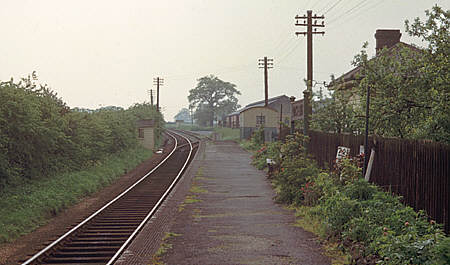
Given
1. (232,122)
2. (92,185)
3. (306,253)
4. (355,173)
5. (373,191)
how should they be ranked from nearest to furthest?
(306,253) < (373,191) < (355,173) < (92,185) < (232,122)

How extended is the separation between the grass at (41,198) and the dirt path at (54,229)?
10.7 inches

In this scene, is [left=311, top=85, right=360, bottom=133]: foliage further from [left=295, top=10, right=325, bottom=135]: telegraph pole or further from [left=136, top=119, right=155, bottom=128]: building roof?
[left=136, top=119, right=155, bottom=128]: building roof

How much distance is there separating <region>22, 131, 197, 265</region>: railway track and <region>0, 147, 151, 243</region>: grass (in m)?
1.48

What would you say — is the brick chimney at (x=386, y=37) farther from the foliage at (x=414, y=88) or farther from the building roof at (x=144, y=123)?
the building roof at (x=144, y=123)

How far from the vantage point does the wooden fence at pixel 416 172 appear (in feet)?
25.9

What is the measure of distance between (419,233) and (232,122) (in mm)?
83297

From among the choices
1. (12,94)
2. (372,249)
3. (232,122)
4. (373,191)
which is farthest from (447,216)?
(232,122)

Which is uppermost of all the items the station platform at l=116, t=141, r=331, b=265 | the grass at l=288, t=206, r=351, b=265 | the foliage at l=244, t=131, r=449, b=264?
the foliage at l=244, t=131, r=449, b=264

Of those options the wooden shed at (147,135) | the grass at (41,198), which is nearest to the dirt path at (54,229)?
the grass at (41,198)

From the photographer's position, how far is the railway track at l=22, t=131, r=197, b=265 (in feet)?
30.1

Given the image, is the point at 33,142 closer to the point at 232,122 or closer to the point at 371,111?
the point at 371,111

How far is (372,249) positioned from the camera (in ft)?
25.8

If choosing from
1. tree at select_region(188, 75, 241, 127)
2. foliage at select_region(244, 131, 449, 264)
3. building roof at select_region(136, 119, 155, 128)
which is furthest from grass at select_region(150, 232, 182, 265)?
tree at select_region(188, 75, 241, 127)

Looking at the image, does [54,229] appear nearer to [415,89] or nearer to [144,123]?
[415,89]
